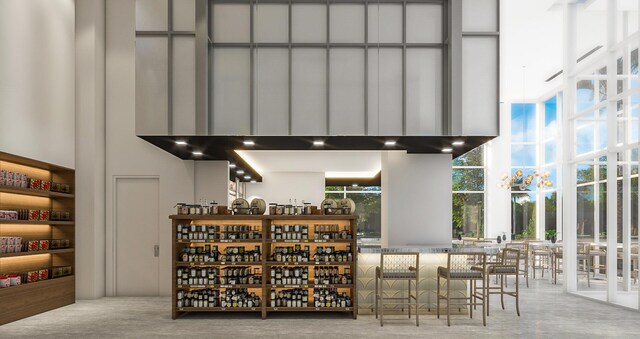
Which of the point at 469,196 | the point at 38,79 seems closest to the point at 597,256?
the point at 469,196

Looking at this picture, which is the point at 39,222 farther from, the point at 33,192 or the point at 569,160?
the point at 569,160

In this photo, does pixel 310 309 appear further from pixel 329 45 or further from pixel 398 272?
pixel 329 45

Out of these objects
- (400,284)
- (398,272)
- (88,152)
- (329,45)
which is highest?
(329,45)

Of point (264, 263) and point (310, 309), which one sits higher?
point (264, 263)

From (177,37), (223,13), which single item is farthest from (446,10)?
(177,37)

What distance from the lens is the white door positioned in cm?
1070

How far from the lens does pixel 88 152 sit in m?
10.3

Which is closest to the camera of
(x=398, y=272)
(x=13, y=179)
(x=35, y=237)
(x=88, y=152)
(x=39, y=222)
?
(x=398, y=272)

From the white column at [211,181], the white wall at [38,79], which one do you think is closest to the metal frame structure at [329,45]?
the white column at [211,181]

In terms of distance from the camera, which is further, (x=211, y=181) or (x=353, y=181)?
(x=353, y=181)

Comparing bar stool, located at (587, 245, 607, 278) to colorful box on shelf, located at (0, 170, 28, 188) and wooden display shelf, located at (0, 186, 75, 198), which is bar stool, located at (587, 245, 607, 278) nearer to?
wooden display shelf, located at (0, 186, 75, 198)

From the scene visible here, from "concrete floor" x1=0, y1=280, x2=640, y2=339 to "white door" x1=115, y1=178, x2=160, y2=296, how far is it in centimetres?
116

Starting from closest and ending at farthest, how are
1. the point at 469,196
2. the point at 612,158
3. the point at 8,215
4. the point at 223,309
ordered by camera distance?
the point at 8,215
the point at 223,309
the point at 612,158
the point at 469,196

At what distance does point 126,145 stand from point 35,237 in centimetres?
251
